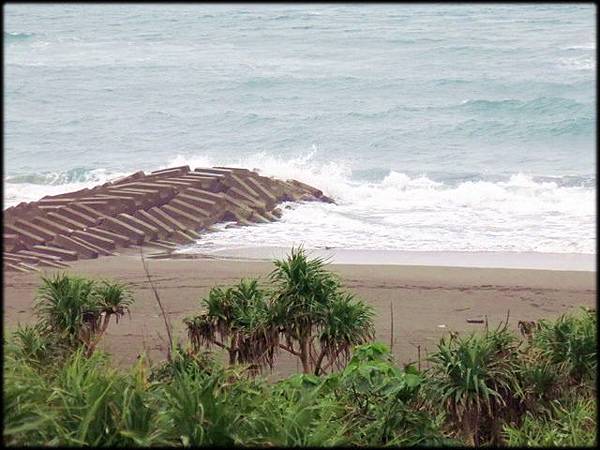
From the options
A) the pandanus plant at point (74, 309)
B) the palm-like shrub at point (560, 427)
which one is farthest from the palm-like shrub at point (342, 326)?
the pandanus plant at point (74, 309)

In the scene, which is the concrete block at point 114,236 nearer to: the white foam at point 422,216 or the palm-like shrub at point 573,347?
the white foam at point 422,216

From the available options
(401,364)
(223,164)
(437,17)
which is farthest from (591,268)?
(437,17)

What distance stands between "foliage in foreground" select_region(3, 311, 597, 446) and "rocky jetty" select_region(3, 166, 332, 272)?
1066 cm

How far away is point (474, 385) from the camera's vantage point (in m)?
8.25

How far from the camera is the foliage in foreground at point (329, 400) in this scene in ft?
18.7

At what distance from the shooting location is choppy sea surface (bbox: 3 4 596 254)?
23.6 meters

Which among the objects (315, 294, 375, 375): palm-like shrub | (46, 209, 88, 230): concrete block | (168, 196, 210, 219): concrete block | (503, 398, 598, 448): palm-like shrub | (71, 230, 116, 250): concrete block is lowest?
(503, 398, 598, 448): palm-like shrub

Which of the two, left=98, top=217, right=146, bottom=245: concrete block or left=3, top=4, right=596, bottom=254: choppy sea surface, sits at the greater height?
left=3, top=4, right=596, bottom=254: choppy sea surface

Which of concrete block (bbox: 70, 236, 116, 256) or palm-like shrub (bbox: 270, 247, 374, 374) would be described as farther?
concrete block (bbox: 70, 236, 116, 256)

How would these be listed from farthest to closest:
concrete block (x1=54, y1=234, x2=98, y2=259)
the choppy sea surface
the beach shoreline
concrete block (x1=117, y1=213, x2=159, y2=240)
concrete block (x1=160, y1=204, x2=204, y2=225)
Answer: the choppy sea surface, concrete block (x1=160, y1=204, x2=204, y2=225), concrete block (x1=117, y1=213, x2=159, y2=240), concrete block (x1=54, y1=234, x2=98, y2=259), the beach shoreline

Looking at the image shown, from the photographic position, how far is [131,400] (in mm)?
5746

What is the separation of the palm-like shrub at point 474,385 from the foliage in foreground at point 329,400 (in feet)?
0.04

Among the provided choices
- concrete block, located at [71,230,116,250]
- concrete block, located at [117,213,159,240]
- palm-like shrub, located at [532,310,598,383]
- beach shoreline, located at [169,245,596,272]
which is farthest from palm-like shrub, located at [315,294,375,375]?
concrete block, located at [117,213,159,240]

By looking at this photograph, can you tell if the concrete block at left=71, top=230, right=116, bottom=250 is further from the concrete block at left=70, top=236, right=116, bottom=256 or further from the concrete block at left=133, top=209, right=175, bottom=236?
the concrete block at left=133, top=209, right=175, bottom=236
